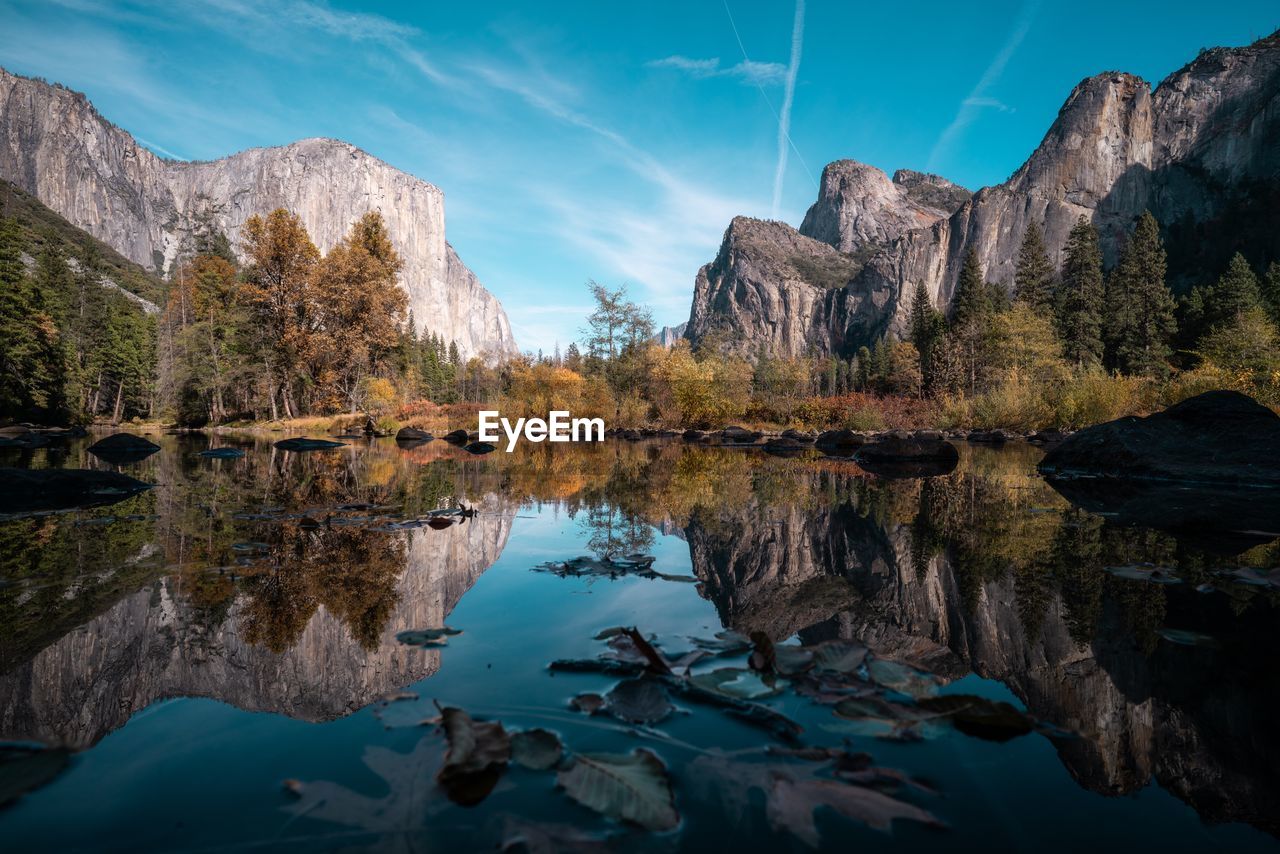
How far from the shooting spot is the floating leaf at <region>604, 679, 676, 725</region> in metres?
1.80

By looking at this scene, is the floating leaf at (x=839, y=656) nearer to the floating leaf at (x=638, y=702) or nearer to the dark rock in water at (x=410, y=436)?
the floating leaf at (x=638, y=702)

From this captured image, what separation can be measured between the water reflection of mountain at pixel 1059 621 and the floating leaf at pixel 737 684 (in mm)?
709

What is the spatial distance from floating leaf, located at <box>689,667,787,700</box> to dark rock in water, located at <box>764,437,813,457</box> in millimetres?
13700

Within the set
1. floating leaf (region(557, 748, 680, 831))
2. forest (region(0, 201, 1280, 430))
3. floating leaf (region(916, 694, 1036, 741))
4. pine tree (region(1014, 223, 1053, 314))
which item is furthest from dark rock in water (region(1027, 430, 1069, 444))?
pine tree (region(1014, 223, 1053, 314))

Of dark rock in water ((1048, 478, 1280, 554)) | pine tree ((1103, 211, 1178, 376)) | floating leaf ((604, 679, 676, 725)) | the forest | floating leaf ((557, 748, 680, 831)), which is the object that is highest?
pine tree ((1103, 211, 1178, 376))

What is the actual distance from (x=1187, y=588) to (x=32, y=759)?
4.97 meters

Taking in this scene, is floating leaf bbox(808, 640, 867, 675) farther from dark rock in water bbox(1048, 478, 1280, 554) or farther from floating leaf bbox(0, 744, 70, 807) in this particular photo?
dark rock in water bbox(1048, 478, 1280, 554)

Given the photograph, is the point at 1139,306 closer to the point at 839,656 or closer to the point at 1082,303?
the point at 1082,303

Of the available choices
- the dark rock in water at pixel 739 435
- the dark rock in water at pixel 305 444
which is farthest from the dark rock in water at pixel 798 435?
the dark rock in water at pixel 305 444

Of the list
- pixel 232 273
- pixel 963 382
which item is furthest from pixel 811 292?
pixel 232 273

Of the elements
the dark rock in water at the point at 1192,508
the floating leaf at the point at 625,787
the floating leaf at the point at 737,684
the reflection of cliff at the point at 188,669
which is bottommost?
the reflection of cliff at the point at 188,669

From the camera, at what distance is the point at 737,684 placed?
1978 millimetres

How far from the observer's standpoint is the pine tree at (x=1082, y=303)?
158ft

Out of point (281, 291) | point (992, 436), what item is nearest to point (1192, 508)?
point (992, 436)
